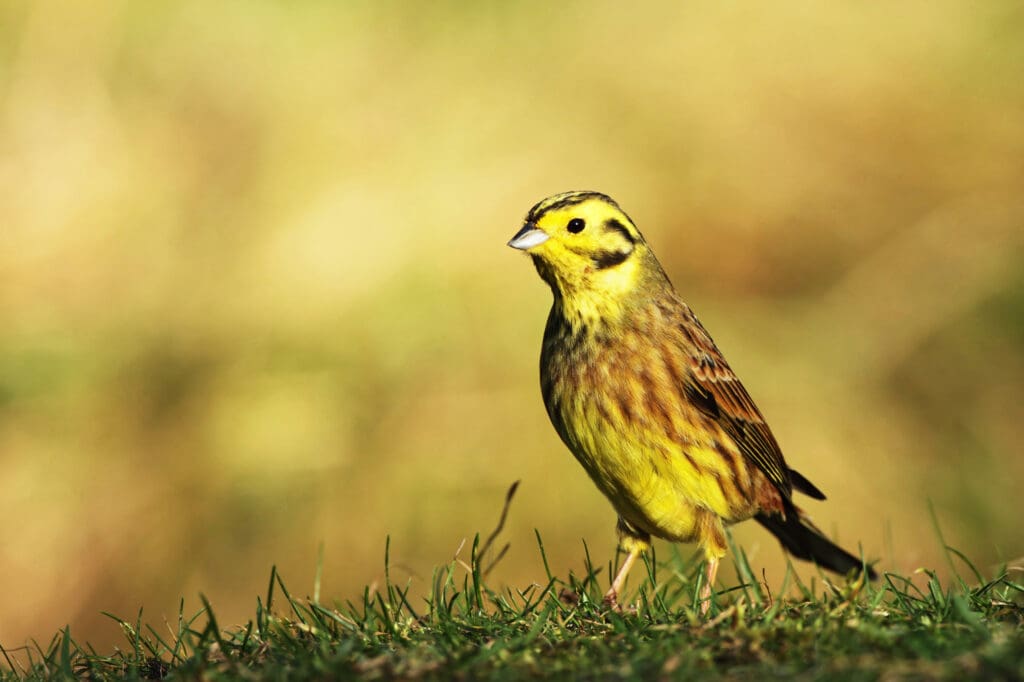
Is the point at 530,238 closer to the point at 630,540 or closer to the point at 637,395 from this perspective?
the point at 637,395

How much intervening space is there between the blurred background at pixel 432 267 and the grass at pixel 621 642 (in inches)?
120

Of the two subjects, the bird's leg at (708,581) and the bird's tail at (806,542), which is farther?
the bird's tail at (806,542)


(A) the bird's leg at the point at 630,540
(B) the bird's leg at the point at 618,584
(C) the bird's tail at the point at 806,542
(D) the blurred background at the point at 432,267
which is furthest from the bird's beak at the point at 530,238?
(D) the blurred background at the point at 432,267

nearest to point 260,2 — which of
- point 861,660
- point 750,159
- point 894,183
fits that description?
point 750,159

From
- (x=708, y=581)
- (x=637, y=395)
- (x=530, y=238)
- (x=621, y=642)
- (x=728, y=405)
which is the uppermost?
(x=530, y=238)

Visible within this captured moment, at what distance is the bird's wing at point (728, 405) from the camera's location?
4.65m

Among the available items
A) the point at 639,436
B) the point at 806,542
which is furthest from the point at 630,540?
the point at 806,542

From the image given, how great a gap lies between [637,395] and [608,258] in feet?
1.72

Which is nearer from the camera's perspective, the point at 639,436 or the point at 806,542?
the point at 639,436

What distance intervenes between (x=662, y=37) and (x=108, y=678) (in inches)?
270

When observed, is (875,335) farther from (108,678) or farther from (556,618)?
(108,678)

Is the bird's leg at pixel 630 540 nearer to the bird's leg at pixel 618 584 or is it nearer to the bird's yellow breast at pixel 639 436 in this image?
the bird's leg at pixel 618 584

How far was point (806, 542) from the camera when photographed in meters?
5.10

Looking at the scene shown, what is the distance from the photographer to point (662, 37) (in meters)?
9.23
